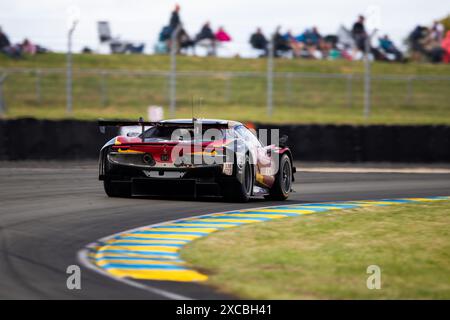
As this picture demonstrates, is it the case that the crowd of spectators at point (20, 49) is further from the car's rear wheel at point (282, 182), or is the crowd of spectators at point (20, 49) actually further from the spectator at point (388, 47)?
the car's rear wheel at point (282, 182)

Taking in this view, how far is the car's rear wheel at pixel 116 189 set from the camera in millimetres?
13013

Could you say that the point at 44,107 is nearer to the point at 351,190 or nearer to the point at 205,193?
the point at 351,190

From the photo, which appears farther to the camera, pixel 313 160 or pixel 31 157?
pixel 313 160

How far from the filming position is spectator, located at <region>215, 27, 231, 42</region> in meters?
32.0

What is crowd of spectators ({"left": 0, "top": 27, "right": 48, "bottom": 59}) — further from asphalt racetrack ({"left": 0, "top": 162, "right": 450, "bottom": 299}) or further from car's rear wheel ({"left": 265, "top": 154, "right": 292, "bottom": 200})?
car's rear wheel ({"left": 265, "top": 154, "right": 292, "bottom": 200})

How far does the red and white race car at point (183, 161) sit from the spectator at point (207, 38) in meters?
19.2

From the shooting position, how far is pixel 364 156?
74.0ft

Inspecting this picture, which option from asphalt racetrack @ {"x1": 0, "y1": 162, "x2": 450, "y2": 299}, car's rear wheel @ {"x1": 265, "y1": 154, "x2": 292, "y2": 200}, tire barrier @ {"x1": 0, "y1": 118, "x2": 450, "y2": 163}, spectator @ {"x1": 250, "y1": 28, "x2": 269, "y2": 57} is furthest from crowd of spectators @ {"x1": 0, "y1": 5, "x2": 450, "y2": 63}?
car's rear wheel @ {"x1": 265, "y1": 154, "x2": 292, "y2": 200}

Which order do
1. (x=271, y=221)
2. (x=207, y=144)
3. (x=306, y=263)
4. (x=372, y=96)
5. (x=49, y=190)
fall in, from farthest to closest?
(x=372, y=96) → (x=49, y=190) → (x=207, y=144) → (x=271, y=221) → (x=306, y=263)

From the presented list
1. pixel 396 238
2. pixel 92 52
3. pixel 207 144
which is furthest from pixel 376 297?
pixel 92 52

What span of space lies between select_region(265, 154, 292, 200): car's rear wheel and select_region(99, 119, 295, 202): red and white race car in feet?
2.10

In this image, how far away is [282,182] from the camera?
548 inches

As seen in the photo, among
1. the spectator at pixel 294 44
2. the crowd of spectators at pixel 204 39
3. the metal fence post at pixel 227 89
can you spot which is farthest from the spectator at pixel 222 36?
the spectator at pixel 294 44

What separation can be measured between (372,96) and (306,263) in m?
25.4
